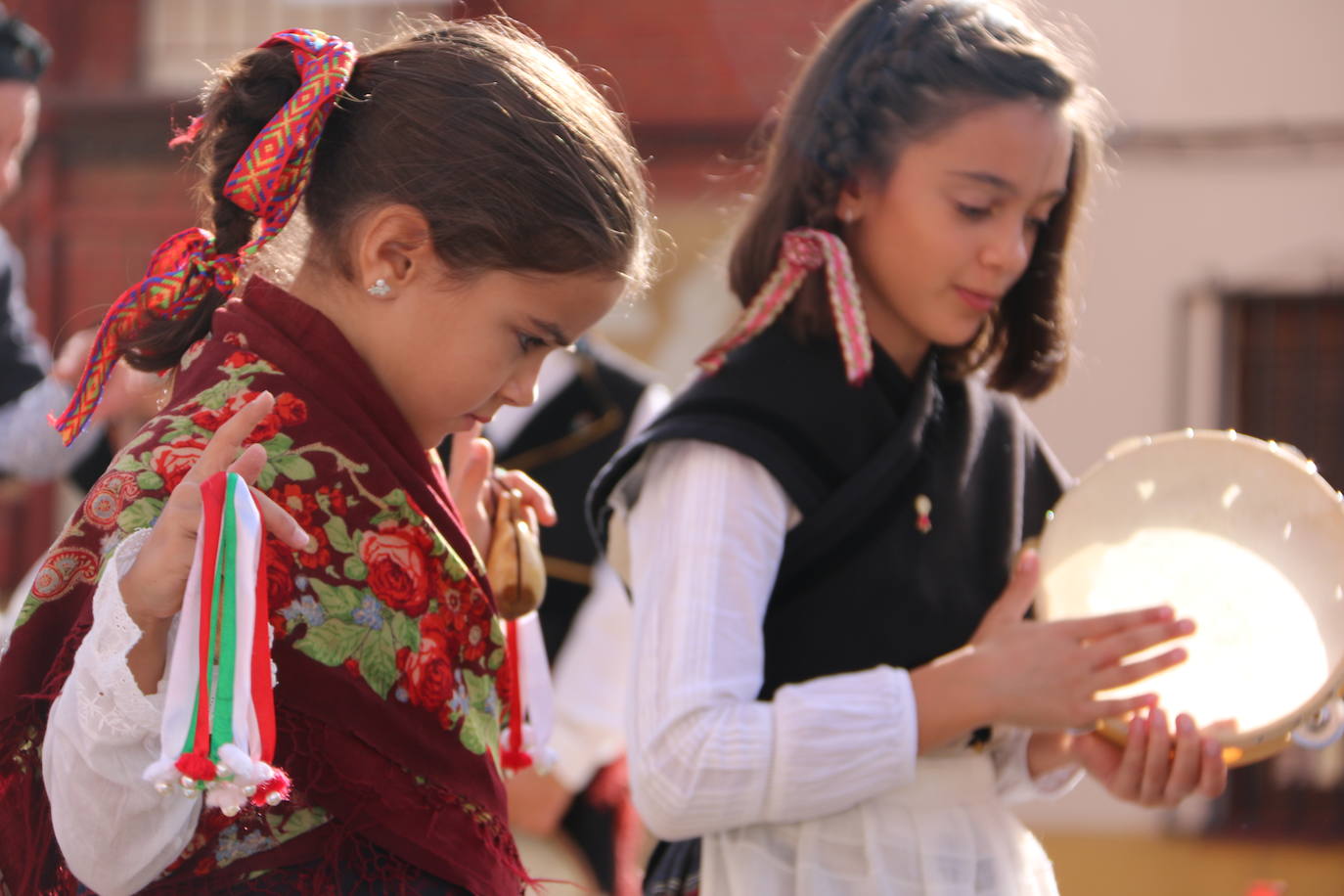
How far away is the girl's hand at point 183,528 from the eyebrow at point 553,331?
0.34 meters

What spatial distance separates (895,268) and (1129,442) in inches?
13.9

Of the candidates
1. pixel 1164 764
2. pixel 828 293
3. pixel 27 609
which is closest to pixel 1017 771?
pixel 1164 764

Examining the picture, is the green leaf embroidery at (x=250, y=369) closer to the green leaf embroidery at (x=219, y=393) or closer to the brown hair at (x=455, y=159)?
the green leaf embroidery at (x=219, y=393)

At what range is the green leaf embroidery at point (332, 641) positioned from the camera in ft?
4.62

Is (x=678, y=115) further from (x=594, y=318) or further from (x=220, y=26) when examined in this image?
(x=594, y=318)

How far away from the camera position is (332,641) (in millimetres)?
1424

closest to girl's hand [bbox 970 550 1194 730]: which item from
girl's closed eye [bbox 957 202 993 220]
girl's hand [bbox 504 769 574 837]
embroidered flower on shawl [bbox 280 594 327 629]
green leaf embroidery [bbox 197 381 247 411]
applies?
girl's closed eye [bbox 957 202 993 220]

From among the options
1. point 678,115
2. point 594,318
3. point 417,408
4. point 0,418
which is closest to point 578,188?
point 594,318

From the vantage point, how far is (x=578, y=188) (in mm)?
1576

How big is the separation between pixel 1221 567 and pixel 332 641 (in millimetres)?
1062

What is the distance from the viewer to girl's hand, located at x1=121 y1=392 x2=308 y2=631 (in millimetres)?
1238

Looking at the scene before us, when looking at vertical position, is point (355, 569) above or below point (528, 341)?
below

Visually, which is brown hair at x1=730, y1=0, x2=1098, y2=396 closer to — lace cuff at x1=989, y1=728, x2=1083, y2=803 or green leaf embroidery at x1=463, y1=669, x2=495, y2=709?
lace cuff at x1=989, y1=728, x2=1083, y2=803

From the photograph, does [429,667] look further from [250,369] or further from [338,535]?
[250,369]
